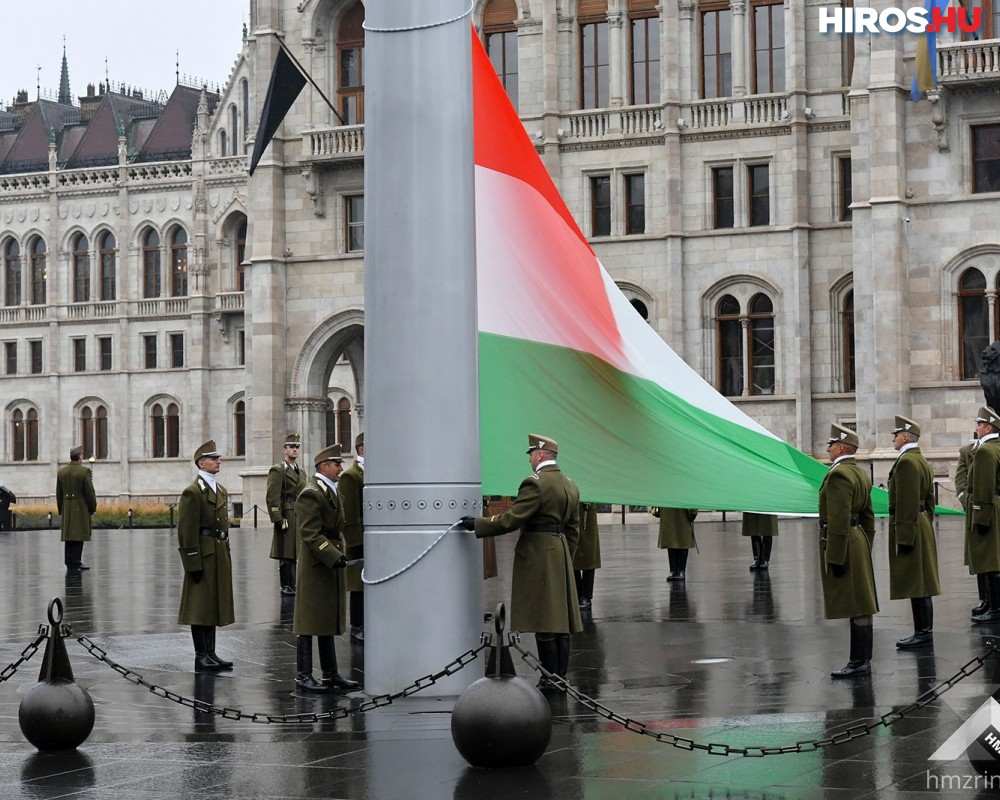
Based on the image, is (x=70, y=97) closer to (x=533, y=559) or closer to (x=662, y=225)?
(x=662, y=225)

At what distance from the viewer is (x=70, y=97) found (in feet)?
308

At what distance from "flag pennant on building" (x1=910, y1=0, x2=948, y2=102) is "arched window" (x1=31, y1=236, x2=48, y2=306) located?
4254 centimetres

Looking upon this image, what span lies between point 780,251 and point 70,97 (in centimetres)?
6269

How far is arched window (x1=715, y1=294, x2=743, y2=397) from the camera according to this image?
135ft

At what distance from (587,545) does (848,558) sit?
212 inches

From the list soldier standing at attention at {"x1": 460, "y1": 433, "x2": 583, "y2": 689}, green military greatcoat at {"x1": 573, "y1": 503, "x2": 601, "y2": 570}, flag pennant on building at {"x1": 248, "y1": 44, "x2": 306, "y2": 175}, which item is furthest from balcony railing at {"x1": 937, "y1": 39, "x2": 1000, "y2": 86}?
soldier standing at attention at {"x1": 460, "y1": 433, "x2": 583, "y2": 689}

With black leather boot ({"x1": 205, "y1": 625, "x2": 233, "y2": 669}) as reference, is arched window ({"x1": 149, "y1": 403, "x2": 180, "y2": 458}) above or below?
above

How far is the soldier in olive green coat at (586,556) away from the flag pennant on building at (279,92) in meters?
9.76

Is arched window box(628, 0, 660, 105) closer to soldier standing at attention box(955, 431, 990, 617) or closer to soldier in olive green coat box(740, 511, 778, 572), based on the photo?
soldier in olive green coat box(740, 511, 778, 572)

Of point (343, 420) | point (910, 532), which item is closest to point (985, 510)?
point (910, 532)

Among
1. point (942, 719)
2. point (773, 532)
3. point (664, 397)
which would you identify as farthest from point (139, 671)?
point (773, 532)

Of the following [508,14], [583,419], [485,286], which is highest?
[508,14]

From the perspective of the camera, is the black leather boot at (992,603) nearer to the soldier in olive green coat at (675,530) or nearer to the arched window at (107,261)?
the soldier in olive green coat at (675,530)

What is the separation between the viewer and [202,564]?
1309 centimetres
